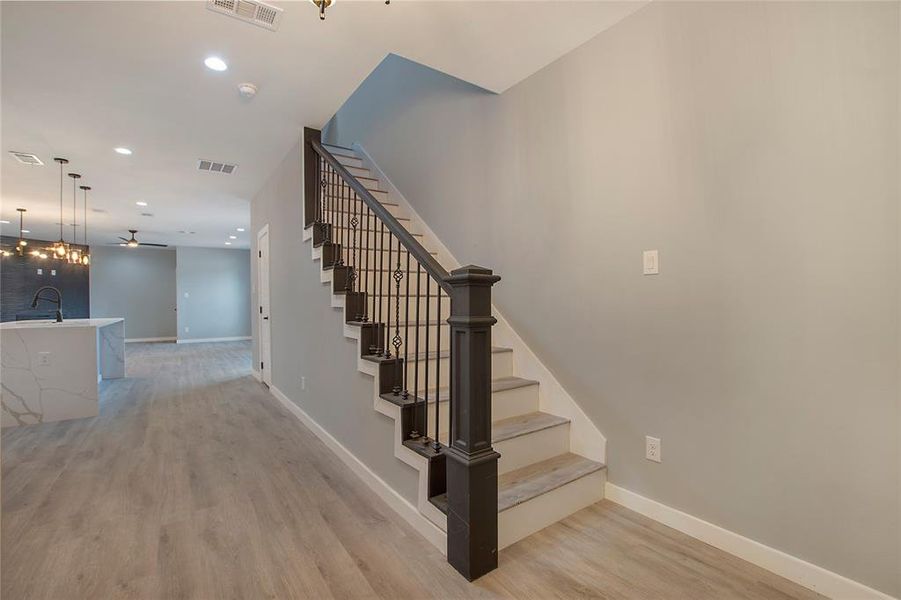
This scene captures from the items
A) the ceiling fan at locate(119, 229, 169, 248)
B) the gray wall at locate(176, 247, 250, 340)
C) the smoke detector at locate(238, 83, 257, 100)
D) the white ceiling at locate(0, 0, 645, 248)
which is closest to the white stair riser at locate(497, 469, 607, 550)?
the white ceiling at locate(0, 0, 645, 248)

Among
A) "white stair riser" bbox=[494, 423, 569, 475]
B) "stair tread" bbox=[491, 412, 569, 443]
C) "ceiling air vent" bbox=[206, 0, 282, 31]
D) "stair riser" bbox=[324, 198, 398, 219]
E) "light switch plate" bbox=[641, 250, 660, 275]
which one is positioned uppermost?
"ceiling air vent" bbox=[206, 0, 282, 31]

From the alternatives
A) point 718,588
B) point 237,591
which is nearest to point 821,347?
point 718,588

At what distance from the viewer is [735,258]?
1.78 m

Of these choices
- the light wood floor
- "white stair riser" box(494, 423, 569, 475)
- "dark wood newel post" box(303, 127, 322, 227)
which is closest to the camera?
the light wood floor

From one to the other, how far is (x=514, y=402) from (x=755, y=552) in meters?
1.31

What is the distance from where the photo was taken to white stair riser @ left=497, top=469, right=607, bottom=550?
6.16 ft

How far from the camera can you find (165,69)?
257 centimetres

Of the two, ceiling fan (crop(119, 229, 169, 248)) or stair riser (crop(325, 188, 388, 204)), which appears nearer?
stair riser (crop(325, 188, 388, 204))

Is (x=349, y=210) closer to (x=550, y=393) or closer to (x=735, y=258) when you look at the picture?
(x=550, y=393)

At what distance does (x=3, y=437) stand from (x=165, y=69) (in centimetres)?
345

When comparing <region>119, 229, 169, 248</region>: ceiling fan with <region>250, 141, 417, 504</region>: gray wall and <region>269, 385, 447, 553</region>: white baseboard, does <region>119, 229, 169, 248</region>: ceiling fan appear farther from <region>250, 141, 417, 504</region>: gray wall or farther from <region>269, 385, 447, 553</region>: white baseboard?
<region>269, 385, 447, 553</region>: white baseboard

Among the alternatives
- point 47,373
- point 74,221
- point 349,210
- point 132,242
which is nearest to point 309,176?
point 349,210

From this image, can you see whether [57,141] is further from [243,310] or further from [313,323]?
[243,310]

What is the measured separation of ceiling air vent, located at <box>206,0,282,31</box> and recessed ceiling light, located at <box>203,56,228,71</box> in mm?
458
